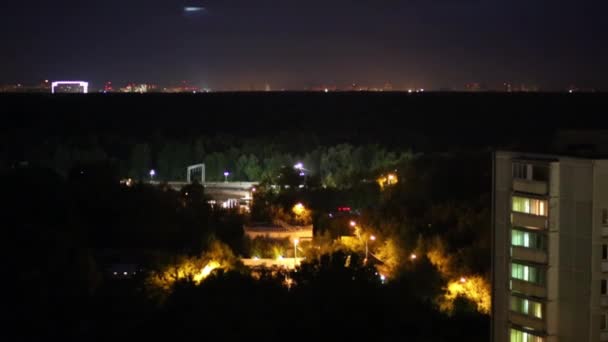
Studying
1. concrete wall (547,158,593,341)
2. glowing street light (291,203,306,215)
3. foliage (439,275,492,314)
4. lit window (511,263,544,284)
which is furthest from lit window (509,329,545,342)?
glowing street light (291,203,306,215)

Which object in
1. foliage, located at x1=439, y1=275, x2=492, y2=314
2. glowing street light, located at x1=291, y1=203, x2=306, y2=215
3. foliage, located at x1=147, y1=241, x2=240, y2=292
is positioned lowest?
foliage, located at x1=439, y1=275, x2=492, y2=314

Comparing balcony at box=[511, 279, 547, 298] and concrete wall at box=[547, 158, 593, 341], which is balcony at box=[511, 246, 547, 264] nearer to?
concrete wall at box=[547, 158, 593, 341]

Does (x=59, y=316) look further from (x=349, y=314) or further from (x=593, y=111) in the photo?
(x=593, y=111)

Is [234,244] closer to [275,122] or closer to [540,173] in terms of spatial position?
[540,173]

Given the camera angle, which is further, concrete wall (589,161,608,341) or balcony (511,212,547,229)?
balcony (511,212,547,229)

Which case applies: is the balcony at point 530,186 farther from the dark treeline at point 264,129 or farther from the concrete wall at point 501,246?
the dark treeline at point 264,129

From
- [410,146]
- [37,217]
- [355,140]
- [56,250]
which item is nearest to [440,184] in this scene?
[37,217]
